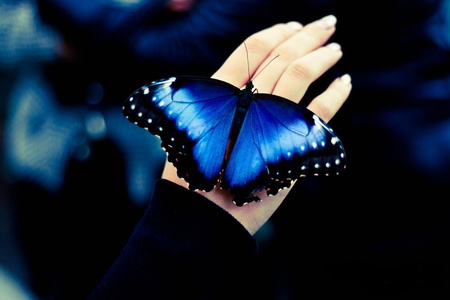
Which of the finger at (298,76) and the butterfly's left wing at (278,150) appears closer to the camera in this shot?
the butterfly's left wing at (278,150)

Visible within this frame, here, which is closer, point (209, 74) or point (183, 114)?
point (183, 114)

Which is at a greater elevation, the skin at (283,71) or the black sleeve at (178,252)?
the skin at (283,71)

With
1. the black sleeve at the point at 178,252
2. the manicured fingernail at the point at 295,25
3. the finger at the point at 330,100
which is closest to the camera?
the black sleeve at the point at 178,252

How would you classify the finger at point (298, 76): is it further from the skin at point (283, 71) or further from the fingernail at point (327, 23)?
the fingernail at point (327, 23)

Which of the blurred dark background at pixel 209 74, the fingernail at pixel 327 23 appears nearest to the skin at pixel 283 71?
the fingernail at pixel 327 23

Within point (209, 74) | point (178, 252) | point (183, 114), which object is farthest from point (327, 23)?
point (178, 252)

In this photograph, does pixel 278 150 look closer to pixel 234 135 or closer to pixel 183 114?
pixel 234 135
